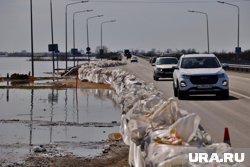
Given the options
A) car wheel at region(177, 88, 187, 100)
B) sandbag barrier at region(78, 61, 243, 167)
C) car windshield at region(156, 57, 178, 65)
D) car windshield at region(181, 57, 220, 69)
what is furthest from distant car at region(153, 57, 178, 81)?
sandbag barrier at region(78, 61, 243, 167)

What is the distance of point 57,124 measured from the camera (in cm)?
2359

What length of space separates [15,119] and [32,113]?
2583 millimetres

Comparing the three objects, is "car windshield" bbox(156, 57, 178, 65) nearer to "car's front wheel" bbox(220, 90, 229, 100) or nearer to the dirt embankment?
"car's front wheel" bbox(220, 90, 229, 100)

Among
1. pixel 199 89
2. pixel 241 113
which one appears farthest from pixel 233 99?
pixel 241 113

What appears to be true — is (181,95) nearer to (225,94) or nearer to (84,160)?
(225,94)

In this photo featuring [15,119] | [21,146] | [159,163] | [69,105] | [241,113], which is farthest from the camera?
[69,105]

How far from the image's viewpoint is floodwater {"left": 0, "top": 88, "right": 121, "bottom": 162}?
17.8 meters

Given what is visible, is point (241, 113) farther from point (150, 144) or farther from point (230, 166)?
point (230, 166)

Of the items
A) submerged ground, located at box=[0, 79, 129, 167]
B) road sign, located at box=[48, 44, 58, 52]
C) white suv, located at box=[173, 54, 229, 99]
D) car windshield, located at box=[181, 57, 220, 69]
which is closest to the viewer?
submerged ground, located at box=[0, 79, 129, 167]

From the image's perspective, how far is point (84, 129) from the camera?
2208cm
